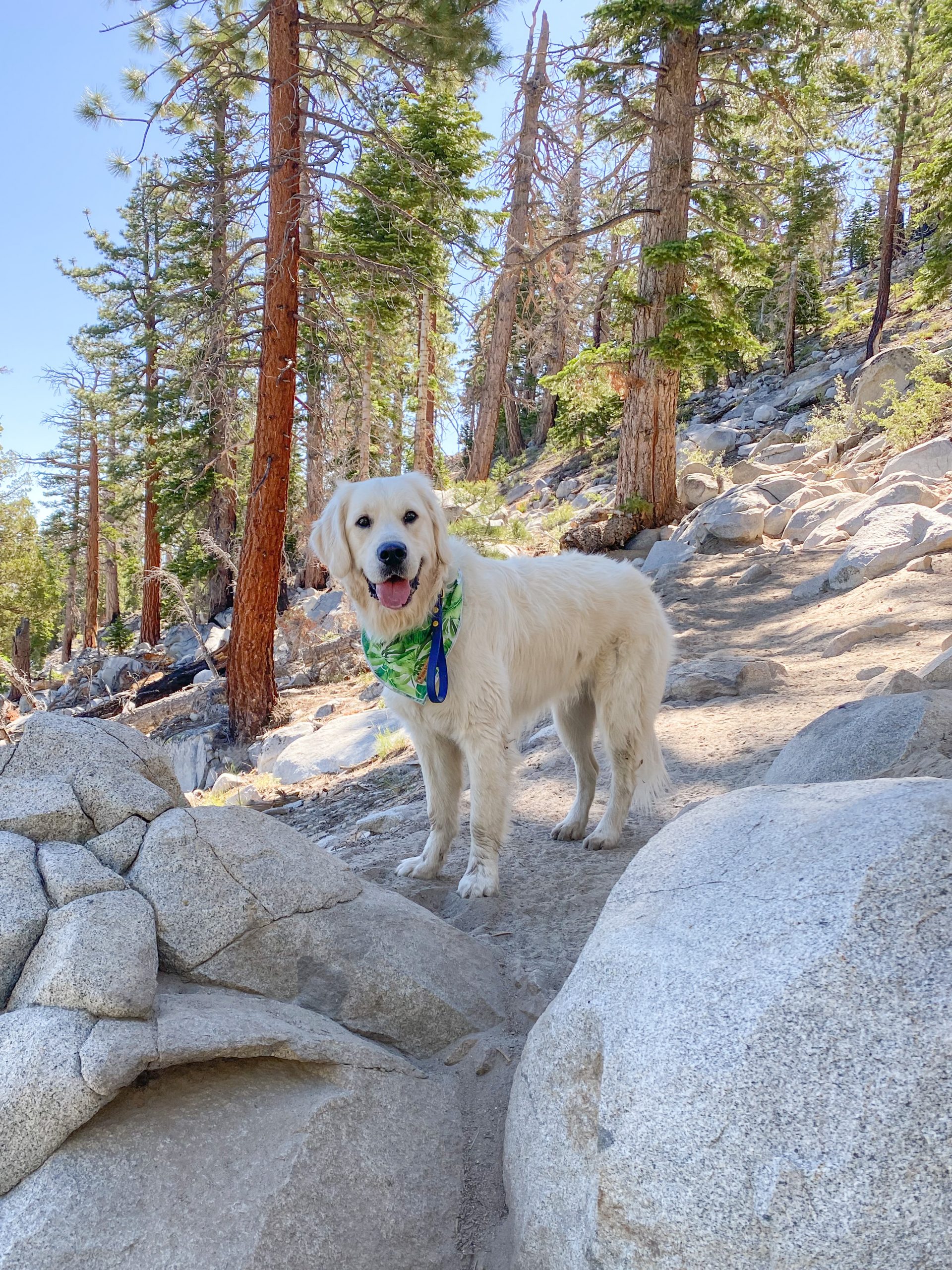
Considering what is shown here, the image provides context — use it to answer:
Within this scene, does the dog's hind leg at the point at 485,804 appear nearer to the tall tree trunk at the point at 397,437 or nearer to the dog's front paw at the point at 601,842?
the dog's front paw at the point at 601,842

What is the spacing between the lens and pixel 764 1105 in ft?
4.66

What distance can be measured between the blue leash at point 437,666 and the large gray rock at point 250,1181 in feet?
6.02

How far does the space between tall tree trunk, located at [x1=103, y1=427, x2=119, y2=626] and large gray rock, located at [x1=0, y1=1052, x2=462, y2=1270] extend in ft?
92.2

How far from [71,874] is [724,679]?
17.5ft

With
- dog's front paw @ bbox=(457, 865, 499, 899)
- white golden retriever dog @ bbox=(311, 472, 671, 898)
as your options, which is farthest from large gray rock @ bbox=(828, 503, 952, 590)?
dog's front paw @ bbox=(457, 865, 499, 899)

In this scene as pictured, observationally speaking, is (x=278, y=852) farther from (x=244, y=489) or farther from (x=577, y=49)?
(x=244, y=489)

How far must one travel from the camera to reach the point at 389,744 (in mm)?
7543

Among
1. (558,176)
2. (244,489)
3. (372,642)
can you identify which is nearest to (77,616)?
(244,489)

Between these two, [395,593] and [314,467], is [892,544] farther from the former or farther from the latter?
[314,467]

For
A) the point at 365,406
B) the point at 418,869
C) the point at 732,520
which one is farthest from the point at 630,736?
the point at 365,406

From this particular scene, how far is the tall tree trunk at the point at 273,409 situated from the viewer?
29.5ft

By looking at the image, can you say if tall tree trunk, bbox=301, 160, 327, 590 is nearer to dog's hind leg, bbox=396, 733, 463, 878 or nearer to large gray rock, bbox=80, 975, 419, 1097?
dog's hind leg, bbox=396, 733, 463, 878

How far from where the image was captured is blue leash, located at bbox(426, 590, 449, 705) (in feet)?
12.5

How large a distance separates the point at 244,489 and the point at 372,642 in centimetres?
1564
